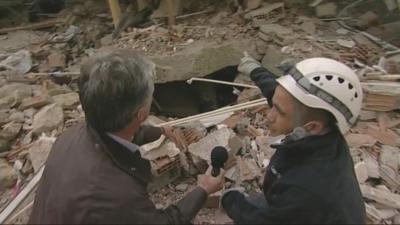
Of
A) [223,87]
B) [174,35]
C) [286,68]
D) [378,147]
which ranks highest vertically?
[286,68]

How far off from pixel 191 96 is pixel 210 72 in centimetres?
77

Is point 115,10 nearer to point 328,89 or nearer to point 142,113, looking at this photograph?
point 142,113

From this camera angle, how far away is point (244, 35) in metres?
5.61

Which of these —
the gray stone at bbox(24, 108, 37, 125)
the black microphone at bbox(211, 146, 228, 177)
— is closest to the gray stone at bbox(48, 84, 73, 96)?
the gray stone at bbox(24, 108, 37, 125)

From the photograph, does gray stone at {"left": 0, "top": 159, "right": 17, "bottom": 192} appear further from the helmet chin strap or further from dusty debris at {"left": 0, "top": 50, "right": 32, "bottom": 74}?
the helmet chin strap

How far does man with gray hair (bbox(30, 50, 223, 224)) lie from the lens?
204cm

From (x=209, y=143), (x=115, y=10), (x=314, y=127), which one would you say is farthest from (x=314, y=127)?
(x=115, y=10)

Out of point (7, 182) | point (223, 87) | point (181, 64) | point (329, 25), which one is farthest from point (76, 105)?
point (329, 25)

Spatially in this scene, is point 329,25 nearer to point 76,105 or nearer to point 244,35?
point 244,35

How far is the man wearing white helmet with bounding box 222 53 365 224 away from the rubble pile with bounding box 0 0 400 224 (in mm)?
411

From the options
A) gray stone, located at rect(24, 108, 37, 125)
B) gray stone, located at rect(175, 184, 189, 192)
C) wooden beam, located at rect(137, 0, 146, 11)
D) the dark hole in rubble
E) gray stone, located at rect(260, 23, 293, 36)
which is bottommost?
the dark hole in rubble

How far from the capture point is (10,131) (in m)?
4.03

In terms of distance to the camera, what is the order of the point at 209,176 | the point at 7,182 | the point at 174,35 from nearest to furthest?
the point at 209,176
the point at 7,182
the point at 174,35

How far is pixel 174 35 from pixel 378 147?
9.98 feet
